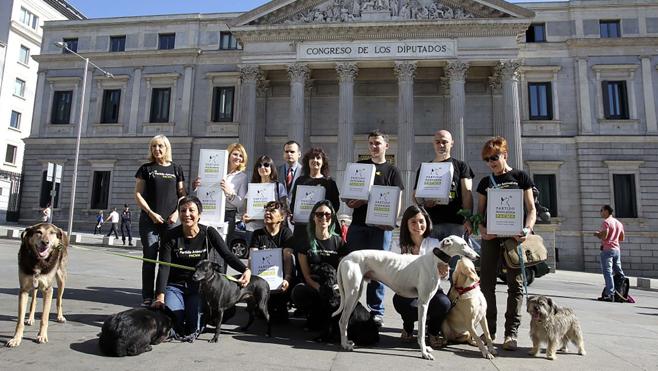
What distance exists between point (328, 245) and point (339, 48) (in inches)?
888

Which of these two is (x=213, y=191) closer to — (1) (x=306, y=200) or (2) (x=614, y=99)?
(1) (x=306, y=200)

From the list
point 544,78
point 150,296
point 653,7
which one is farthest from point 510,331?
point 653,7

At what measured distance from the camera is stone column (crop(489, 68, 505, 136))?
25462 millimetres

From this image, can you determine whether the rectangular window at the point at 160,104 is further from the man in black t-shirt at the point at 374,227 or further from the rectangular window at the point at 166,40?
the man in black t-shirt at the point at 374,227

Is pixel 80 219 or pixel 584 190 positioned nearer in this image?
pixel 584 190

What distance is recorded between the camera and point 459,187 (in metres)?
5.82

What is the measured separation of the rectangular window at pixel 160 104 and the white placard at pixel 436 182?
94.5 feet

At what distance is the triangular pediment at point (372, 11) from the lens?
82.6 feet

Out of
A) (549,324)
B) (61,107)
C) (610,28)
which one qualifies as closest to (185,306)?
(549,324)

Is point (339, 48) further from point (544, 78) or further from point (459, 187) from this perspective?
point (459, 187)

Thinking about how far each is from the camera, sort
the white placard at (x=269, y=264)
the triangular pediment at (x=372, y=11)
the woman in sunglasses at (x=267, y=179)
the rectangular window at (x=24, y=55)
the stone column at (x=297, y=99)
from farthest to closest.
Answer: the rectangular window at (x=24, y=55) → the stone column at (x=297, y=99) → the triangular pediment at (x=372, y=11) → the woman in sunglasses at (x=267, y=179) → the white placard at (x=269, y=264)

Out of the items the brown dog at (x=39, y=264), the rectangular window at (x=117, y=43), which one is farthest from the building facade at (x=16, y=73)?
the brown dog at (x=39, y=264)

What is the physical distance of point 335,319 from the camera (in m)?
5.01

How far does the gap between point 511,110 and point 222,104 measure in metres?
19.3
